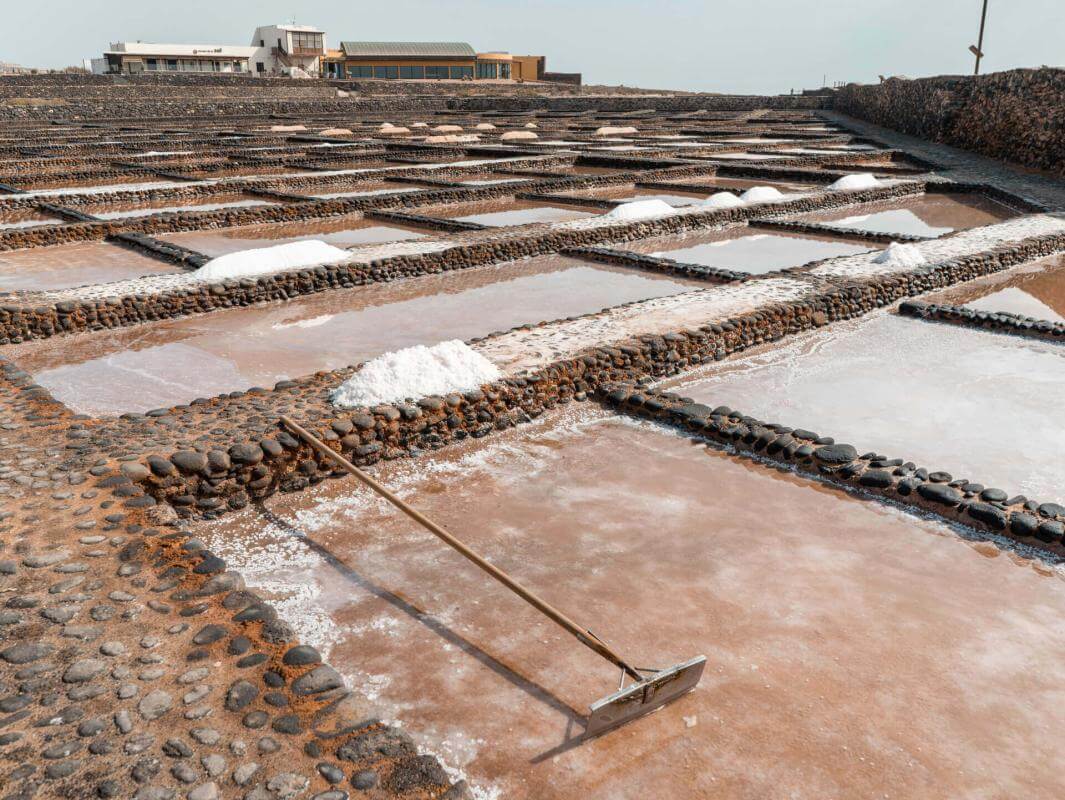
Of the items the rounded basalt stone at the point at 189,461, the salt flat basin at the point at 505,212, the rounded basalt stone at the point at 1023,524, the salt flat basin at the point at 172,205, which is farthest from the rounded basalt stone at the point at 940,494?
the salt flat basin at the point at 172,205

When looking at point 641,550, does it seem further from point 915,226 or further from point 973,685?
point 915,226

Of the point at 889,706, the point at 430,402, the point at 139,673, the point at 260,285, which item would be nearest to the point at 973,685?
the point at 889,706

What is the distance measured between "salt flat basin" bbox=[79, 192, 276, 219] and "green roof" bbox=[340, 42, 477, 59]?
153 feet

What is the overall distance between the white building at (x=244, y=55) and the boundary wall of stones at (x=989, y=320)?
160 feet

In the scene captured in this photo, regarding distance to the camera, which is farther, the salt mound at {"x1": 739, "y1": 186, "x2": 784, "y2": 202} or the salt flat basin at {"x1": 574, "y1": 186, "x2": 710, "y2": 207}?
the salt flat basin at {"x1": 574, "y1": 186, "x2": 710, "y2": 207}

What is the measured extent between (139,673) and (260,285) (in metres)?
6.38

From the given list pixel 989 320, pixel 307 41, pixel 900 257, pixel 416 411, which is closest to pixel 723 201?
pixel 900 257

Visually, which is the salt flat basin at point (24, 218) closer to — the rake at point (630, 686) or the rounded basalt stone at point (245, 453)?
the rounded basalt stone at point (245, 453)

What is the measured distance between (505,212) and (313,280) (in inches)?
231

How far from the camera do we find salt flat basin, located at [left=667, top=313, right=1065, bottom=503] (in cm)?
506

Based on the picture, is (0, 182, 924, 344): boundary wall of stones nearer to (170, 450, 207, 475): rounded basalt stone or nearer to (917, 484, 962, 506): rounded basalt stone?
(170, 450, 207, 475): rounded basalt stone

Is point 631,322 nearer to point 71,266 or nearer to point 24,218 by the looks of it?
point 71,266

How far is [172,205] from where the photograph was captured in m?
14.4

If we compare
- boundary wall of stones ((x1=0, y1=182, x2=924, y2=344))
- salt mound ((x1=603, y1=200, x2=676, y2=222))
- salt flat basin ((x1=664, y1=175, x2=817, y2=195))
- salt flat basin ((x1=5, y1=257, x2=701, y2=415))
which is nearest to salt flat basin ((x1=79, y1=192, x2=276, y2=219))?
boundary wall of stones ((x1=0, y1=182, x2=924, y2=344))
